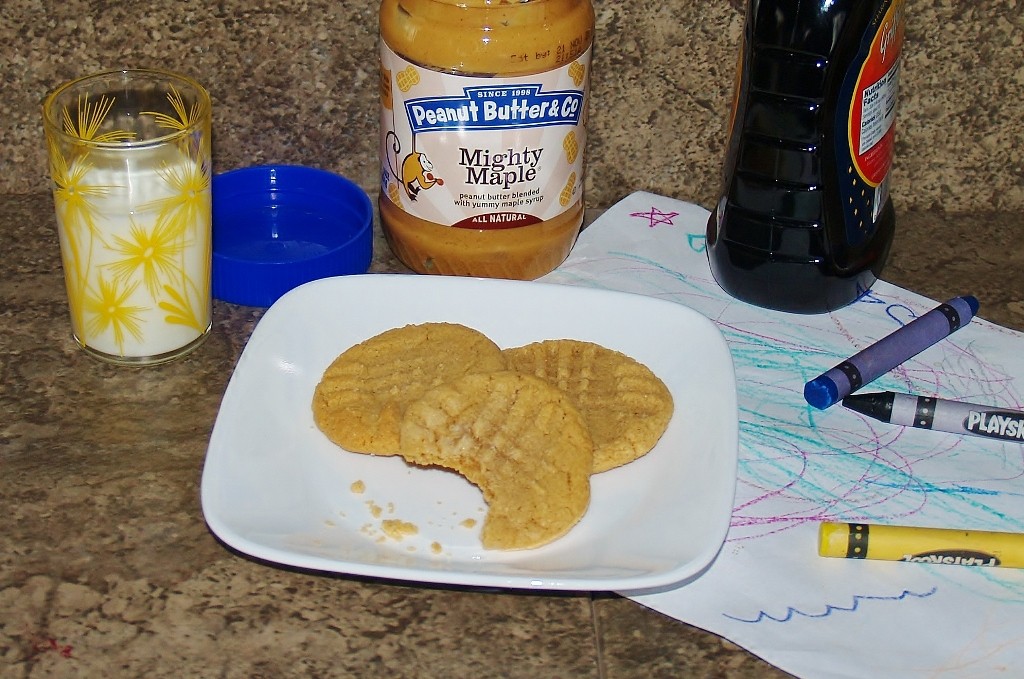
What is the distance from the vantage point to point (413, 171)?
0.88 metres

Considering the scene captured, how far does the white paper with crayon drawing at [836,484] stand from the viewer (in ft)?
2.15

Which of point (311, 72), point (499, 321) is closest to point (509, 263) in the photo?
point (499, 321)

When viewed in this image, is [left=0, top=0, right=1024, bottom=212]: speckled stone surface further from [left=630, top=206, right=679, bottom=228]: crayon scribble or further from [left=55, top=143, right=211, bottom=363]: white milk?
[left=55, top=143, right=211, bottom=363]: white milk

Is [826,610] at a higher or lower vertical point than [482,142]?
lower

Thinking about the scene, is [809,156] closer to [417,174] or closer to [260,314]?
[417,174]

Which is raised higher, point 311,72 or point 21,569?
point 311,72

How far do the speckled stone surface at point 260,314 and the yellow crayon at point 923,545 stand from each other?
100mm

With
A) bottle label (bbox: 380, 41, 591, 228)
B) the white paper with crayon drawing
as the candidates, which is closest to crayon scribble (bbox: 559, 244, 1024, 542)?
the white paper with crayon drawing

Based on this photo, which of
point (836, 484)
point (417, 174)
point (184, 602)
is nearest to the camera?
point (184, 602)

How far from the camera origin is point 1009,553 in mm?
695

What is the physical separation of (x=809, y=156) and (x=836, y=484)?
9.4 inches

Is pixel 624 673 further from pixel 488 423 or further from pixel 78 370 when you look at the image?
pixel 78 370

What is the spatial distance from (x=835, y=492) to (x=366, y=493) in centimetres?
30

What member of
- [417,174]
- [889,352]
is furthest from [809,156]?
[417,174]
